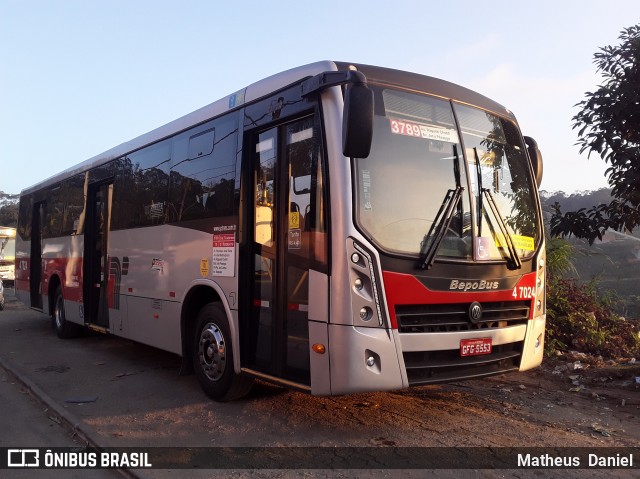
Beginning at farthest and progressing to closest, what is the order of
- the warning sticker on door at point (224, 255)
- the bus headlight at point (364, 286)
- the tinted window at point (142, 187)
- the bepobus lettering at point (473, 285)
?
the tinted window at point (142, 187)
the warning sticker on door at point (224, 255)
the bepobus lettering at point (473, 285)
the bus headlight at point (364, 286)

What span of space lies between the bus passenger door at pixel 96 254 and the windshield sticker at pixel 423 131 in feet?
19.6

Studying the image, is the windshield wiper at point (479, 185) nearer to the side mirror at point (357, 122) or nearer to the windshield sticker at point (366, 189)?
the windshield sticker at point (366, 189)

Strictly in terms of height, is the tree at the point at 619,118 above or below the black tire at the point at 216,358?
above

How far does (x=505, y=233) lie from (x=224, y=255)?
9.50ft

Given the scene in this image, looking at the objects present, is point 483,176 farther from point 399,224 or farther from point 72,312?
point 72,312

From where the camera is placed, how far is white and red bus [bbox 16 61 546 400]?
4.60m

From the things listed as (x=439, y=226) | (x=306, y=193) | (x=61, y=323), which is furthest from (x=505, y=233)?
(x=61, y=323)

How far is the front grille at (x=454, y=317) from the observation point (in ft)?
15.5

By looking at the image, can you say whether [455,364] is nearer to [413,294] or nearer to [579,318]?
[413,294]

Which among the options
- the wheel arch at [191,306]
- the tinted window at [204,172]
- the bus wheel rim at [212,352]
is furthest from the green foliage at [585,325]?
the tinted window at [204,172]

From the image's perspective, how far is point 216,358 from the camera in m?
6.10

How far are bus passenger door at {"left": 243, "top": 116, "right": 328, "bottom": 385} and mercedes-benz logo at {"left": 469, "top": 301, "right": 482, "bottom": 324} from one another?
1381 millimetres

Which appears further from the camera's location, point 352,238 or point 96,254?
point 96,254

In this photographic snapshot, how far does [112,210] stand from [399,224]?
5.90 m
